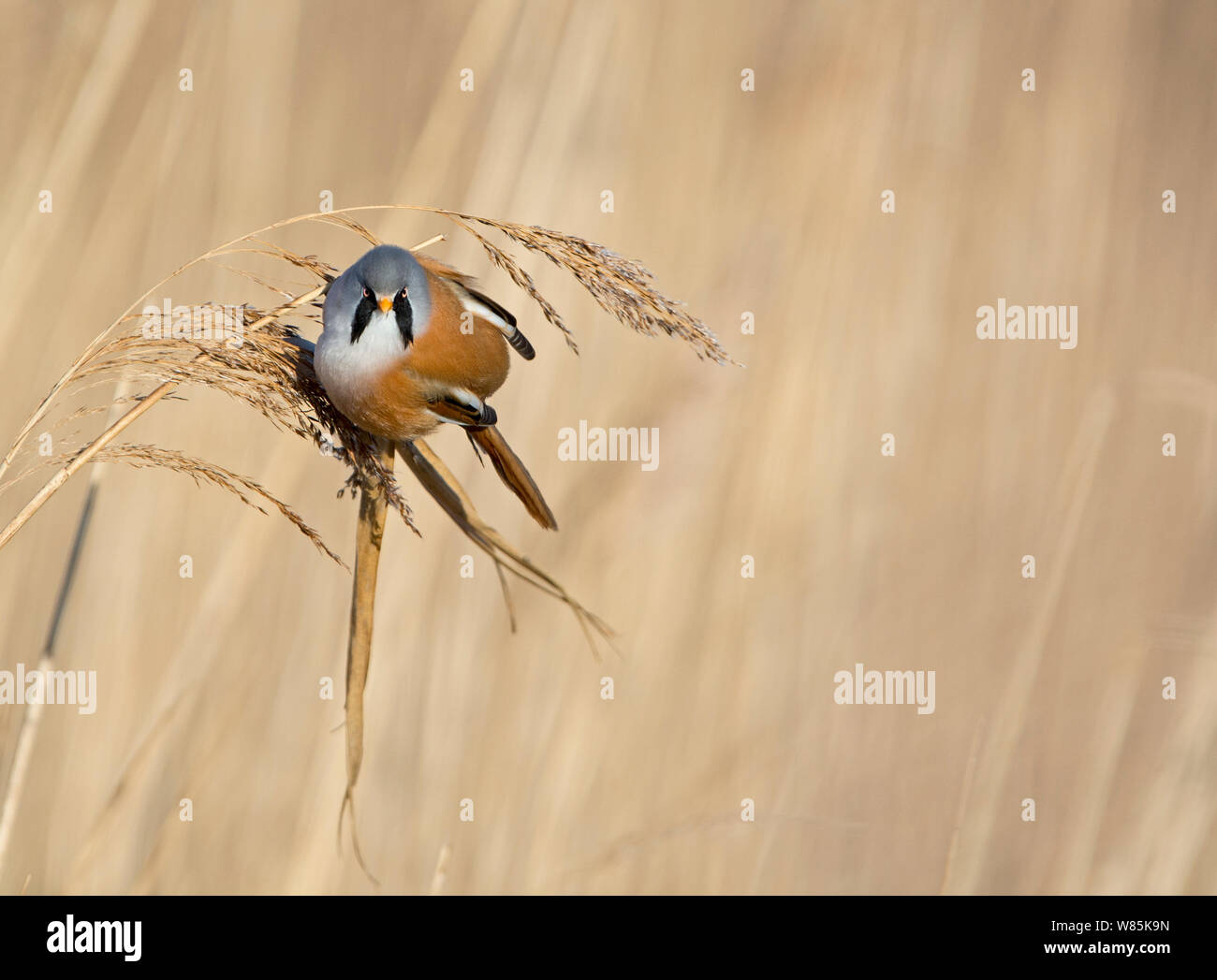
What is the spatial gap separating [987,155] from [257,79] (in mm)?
1856

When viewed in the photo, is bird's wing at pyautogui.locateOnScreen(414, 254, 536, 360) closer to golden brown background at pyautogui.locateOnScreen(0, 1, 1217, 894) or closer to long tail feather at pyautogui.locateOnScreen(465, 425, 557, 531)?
long tail feather at pyautogui.locateOnScreen(465, 425, 557, 531)

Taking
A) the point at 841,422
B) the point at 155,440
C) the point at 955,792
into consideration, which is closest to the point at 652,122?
the point at 841,422

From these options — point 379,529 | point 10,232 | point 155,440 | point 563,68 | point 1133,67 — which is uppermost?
point 1133,67

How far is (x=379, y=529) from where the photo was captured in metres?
0.98

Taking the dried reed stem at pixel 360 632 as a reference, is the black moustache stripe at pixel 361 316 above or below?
above

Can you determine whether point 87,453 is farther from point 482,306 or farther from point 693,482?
point 693,482

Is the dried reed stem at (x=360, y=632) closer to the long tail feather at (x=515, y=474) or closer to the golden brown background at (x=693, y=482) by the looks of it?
the long tail feather at (x=515, y=474)

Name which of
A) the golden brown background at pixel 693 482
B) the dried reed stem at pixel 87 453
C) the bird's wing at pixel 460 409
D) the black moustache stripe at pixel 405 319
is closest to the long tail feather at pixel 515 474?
the bird's wing at pixel 460 409

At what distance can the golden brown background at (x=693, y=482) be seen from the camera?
185cm

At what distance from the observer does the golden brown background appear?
1.85m

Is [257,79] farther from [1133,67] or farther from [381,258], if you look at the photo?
[1133,67]

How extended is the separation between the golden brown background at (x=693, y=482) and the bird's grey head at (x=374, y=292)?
626mm

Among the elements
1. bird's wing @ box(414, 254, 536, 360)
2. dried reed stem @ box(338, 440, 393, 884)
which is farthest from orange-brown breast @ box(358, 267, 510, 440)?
dried reed stem @ box(338, 440, 393, 884)

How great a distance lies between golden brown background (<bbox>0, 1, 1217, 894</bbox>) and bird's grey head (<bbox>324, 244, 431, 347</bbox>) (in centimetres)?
63
